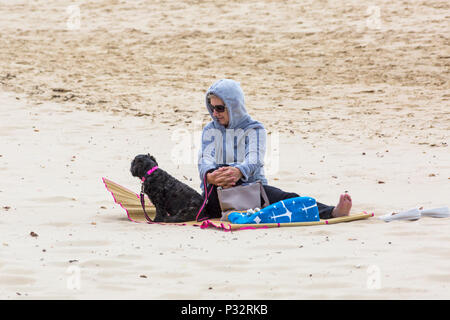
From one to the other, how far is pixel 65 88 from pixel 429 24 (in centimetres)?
852

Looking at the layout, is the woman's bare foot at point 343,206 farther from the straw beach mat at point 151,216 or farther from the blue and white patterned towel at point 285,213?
the blue and white patterned towel at point 285,213

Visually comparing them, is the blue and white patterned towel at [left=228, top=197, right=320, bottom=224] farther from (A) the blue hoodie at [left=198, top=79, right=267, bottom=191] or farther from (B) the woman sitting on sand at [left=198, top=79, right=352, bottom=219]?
(A) the blue hoodie at [left=198, top=79, right=267, bottom=191]

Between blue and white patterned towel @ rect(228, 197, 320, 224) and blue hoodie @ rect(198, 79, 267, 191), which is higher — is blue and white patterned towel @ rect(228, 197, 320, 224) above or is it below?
below

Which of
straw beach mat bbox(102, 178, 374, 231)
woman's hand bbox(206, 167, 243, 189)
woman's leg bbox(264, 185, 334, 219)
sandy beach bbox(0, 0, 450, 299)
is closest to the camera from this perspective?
sandy beach bbox(0, 0, 450, 299)

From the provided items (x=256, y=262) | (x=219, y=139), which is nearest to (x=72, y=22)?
(x=219, y=139)

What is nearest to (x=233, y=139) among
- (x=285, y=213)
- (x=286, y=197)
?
(x=286, y=197)

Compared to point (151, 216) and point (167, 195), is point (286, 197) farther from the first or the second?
point (151, 216)

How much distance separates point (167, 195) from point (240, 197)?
559 millimetres

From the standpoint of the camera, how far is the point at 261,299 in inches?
156

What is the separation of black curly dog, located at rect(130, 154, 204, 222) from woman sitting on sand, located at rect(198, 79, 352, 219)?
0.15 meters

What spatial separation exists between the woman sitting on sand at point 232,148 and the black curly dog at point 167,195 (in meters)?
0.15

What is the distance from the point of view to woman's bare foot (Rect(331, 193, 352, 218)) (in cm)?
582

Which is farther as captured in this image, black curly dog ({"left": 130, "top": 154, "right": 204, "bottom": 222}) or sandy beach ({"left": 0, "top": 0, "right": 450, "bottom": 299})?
black curly dog ({"left": 130, "top": 154, "right": 204, "bottom": 222})

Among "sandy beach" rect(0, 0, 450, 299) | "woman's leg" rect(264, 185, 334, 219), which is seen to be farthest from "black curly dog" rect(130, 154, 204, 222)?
"woman's leg" rect(264, 185, 334, 219)
